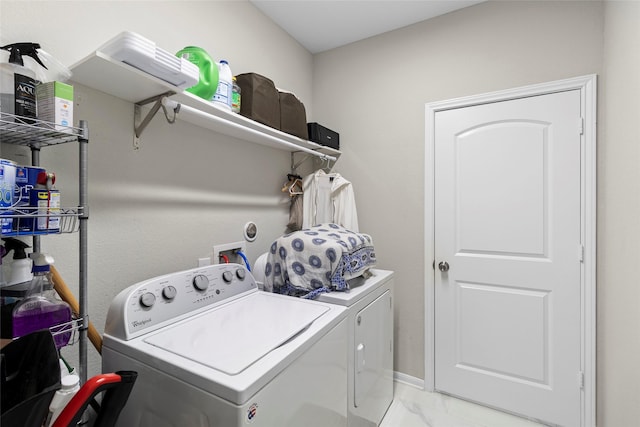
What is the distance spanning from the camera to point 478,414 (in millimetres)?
1965

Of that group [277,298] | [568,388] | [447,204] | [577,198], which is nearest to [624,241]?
[577,198]

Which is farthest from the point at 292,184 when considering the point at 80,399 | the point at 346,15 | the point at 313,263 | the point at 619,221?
the point at 619,221

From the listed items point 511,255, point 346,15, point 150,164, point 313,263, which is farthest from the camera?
point 346,15

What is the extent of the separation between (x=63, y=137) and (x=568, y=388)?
282 centimetres

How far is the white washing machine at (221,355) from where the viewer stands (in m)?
0.81

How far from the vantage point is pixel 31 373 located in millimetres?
640

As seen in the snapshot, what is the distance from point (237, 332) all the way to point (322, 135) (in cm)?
163

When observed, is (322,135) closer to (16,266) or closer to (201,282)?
(201,282)

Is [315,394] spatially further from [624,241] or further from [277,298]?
[624,241]

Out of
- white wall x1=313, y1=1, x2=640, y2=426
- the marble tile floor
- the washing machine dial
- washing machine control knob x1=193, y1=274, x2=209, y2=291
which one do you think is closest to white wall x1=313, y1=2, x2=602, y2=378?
white wall x1=313, y1=1, x2=640, y2=426

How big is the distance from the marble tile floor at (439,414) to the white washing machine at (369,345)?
0.31ft

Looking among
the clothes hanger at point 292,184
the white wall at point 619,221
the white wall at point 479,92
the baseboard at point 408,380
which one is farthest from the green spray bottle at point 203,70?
the baseboard at point 408,380

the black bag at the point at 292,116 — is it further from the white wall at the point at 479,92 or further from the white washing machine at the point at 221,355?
the white washing machine at the point at 221,355

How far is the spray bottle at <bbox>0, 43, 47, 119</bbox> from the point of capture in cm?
79
